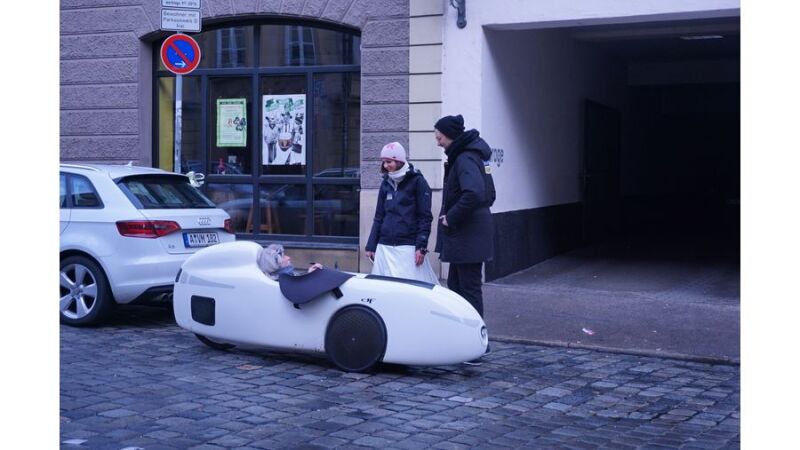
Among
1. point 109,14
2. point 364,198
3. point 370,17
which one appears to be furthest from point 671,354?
point 109,14

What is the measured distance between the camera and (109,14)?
1466 cm

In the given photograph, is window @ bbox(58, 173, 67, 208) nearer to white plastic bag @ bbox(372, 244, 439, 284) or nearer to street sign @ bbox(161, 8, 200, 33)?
street sign @ bbox(161, 8, 200, 33)

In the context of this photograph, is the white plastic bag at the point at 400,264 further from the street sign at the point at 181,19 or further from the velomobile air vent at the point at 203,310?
the street sign at the point at 181,19

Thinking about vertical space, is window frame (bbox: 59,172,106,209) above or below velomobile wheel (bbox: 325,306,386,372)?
above

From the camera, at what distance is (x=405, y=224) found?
28.5 feet

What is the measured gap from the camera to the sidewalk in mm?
9305

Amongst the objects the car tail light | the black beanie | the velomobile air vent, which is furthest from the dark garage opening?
the velomobile air vent

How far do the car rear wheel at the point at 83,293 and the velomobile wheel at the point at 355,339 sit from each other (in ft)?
9.14

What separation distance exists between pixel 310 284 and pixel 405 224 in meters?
1.23

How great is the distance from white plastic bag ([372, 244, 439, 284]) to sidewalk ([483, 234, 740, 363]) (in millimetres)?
1198

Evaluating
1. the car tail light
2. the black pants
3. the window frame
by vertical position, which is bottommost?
the black pants

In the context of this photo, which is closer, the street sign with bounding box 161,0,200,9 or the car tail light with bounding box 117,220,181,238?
the car tail light with bounding box 117,220,181,238

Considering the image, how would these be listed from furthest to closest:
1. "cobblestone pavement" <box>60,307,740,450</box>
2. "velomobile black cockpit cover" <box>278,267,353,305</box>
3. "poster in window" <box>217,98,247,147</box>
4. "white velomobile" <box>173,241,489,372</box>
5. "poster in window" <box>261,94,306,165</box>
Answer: "poster in window" <box>217,98,247,147</box>, "poster in window" <box>261,94,306,165</box>, "velomobile black cockpit cover" <box>278,267,353,305</box>, "white velomobile" <box>173,241,489,372</box>, "cobblestone pavement" <box>60,307,740,450</box>

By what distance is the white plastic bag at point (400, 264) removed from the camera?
8672 millimetres
